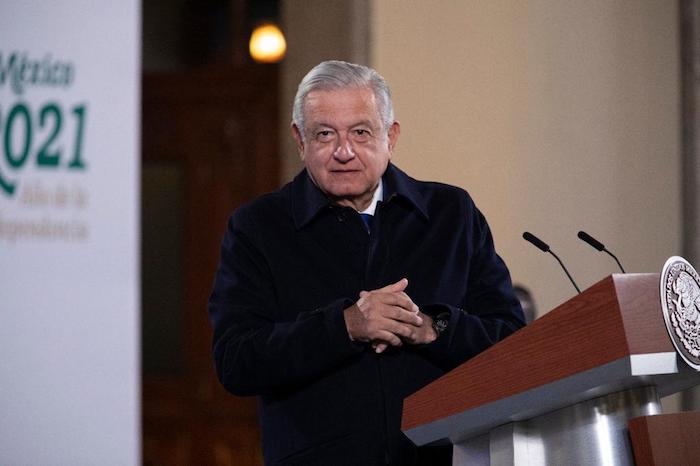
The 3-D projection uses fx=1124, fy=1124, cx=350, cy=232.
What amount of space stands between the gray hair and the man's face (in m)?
0.01

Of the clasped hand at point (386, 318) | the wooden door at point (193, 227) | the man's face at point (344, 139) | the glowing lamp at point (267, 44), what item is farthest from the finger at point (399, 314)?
the glowing lamp at point (267, 44)

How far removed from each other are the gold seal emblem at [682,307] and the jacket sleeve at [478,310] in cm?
48

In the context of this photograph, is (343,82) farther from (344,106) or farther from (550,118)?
(550,118)

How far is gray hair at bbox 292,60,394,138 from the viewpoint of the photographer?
2.18 metres

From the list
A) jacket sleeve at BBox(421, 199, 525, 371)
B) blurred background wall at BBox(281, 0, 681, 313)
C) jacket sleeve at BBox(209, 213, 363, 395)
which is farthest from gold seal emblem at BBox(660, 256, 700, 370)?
blurred background wall at BBox(281, 0, 681, 313)

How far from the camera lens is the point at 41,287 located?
3547 millimetres

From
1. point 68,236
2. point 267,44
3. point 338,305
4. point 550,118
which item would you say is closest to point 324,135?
point 338,305

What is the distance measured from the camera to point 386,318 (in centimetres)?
194

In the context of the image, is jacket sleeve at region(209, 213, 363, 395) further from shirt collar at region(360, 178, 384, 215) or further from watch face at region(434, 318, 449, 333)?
shirt collar at region(360, 178, 384, 215)

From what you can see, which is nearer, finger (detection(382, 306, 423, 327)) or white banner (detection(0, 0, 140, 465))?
finger (detection(382, 306, 423, 327))

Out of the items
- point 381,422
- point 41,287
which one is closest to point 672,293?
point 381,422

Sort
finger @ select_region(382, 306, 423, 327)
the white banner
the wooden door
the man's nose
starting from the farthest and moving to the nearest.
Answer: the wooden door
the white banner
the man's nose
finger @ select_region(382, 306, 423, 327)

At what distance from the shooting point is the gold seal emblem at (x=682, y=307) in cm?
159

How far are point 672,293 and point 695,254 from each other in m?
3.28
